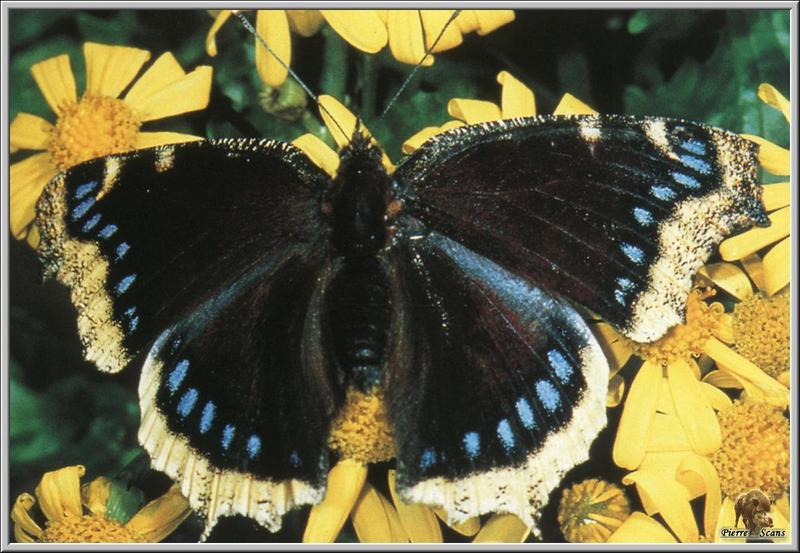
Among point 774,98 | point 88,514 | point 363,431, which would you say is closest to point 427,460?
point 363,431

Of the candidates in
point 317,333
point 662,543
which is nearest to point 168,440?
point 317,333

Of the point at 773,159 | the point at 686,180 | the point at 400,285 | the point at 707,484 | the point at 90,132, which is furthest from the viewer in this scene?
the point at 90,132

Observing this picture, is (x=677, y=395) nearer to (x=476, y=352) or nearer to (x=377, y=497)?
(x=476, y=352)

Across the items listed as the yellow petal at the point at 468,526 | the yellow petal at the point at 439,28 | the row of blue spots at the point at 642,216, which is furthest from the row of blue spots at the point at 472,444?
the yellow petal at the point at 439,28

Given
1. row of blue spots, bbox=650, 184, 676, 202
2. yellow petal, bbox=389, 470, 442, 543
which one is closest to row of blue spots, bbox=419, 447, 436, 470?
yellow petal, bbox=389, 470, 442, 543

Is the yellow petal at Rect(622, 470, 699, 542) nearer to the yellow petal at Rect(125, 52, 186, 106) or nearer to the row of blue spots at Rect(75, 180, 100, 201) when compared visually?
the row of blue spots at Rect(75, 180, 100, 201)

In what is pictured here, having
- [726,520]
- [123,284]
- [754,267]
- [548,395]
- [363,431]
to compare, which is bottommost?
[726,520]

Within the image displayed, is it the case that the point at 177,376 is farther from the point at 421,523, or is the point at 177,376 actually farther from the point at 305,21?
the point at 305,21
